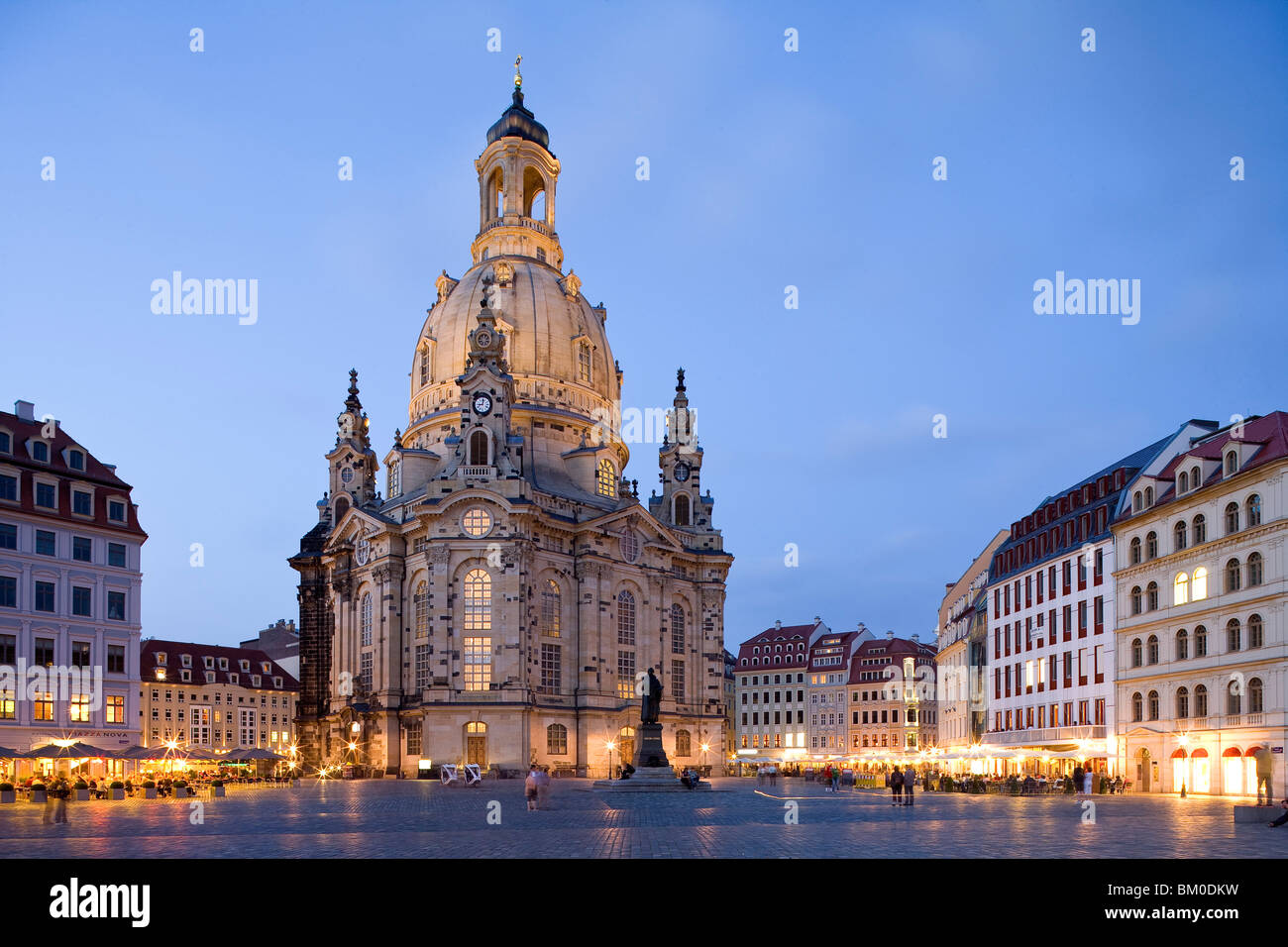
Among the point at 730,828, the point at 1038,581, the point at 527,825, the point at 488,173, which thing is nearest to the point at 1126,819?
the point at 730,828

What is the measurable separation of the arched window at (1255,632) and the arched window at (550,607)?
48919 mm

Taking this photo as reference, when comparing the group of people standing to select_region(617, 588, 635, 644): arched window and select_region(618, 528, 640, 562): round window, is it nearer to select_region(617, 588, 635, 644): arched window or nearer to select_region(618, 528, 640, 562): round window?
select_region(617, 588, 635, 644): arched window

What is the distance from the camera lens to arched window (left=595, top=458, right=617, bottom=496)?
98.2 m

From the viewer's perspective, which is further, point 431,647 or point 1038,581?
point 431,647

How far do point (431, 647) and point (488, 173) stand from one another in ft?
167

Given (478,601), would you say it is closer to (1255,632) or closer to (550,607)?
(550,607)

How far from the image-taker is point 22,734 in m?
61.8

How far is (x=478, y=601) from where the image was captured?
8462 cm

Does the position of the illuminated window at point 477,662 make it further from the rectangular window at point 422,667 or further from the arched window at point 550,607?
A: the arched window at point 550,607

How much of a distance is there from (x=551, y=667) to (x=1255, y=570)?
164 feet

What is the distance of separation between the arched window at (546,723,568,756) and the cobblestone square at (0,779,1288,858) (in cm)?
3967

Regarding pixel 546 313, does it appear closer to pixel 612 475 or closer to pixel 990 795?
pixel 612 475

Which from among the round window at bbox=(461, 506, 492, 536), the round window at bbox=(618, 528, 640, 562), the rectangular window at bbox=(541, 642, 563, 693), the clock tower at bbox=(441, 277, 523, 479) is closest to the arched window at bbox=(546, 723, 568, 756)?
the rectangular window at bbox=(541, 642, 563, 693)
